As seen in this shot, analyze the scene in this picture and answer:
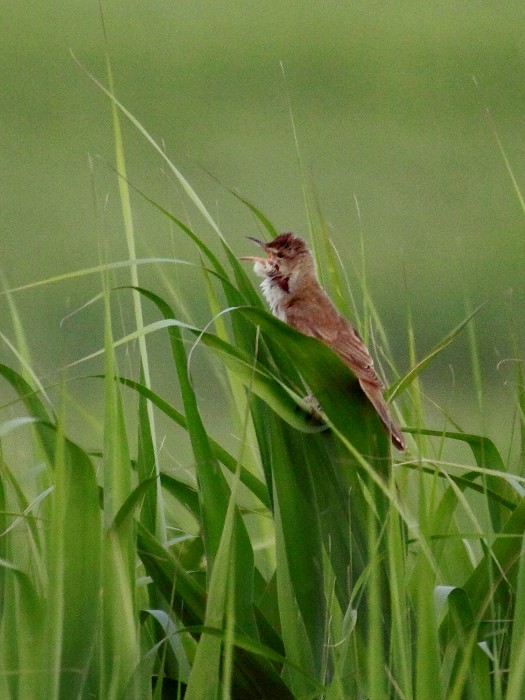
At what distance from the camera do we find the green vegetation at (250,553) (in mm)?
1388

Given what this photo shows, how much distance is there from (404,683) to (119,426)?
1.59 ft

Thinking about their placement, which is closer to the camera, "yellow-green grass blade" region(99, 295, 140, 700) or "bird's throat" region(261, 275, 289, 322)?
"yellow-green grass blade" region(99, 295, 140, 700)

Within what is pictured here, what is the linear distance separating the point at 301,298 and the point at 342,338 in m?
0.28

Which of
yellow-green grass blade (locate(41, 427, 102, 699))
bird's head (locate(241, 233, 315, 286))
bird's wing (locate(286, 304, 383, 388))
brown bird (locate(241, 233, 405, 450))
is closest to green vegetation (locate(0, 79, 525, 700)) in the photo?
yellow-green grass blade (locate(41, 427, 102, 699))

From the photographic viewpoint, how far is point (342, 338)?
7.13 feet

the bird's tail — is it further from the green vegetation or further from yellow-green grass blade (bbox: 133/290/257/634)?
yellow-green grass blade (bbox: 133/290/257/634)

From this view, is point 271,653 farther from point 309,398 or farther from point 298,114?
point 298,114

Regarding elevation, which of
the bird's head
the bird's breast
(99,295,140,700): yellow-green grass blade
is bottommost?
(99,295,140,700): yellow-green grass blade

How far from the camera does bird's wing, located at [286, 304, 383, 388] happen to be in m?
1.92

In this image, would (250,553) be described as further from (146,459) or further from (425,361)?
(425,361)

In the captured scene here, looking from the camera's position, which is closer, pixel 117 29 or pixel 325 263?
pixel 325 263

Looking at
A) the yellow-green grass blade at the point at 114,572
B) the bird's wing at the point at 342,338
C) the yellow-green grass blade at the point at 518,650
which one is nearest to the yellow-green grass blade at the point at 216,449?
the yellow-green grass blade at the point at 114,572

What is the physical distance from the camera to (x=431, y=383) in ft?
18.3

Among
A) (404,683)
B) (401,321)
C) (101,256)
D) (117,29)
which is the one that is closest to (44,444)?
(101,256)
